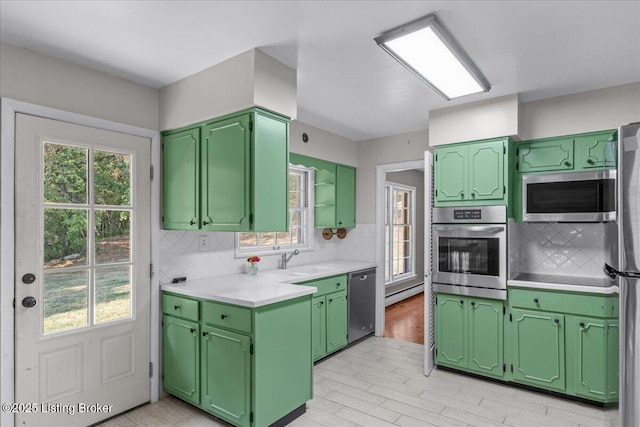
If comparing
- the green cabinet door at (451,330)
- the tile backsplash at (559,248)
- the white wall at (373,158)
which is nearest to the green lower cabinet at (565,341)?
the green cabinet door at (451,330)

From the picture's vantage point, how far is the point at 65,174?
92.8 inches

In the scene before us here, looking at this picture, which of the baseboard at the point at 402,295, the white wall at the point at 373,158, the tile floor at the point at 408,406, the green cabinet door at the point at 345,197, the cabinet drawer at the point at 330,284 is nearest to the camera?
the tile floor at the point at 408,406

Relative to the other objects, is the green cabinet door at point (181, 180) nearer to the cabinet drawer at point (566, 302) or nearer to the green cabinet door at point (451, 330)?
the green cabinet door at point (451, 330)

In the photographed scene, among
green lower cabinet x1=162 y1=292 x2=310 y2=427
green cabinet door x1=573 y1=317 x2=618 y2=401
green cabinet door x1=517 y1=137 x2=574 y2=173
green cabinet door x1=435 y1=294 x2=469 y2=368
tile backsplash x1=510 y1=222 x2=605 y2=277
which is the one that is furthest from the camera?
green cabinet door x1=435 y1=294 x2=469 y2=368

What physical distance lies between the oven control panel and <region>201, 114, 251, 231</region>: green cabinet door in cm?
199

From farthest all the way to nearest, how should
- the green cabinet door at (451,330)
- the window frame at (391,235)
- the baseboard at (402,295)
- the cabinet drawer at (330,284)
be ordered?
the window frame at (391,235), the baseboard at (402,295), the cabinet drawer at (330,284), the green cabinet door at (451,330)

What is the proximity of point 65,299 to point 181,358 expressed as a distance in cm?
91

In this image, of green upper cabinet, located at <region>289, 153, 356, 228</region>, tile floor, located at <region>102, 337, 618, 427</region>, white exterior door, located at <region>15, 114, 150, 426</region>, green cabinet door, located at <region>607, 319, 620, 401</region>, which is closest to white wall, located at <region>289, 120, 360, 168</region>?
green upper cabinet, located at <region>289, 153, 356, 228</region>

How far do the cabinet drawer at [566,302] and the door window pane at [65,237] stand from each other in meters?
3.40

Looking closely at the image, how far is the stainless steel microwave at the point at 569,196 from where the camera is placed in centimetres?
281

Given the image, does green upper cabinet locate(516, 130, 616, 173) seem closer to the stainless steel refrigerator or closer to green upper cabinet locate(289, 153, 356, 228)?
the stainless steel refrigerator

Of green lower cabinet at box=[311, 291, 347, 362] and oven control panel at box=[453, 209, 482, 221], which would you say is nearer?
oven control panel at box=[453, 209, 482, 221]

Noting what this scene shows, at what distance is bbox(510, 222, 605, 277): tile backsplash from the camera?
313 centimetres

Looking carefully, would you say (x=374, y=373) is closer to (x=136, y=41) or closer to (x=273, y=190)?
(x=273, y=190)
